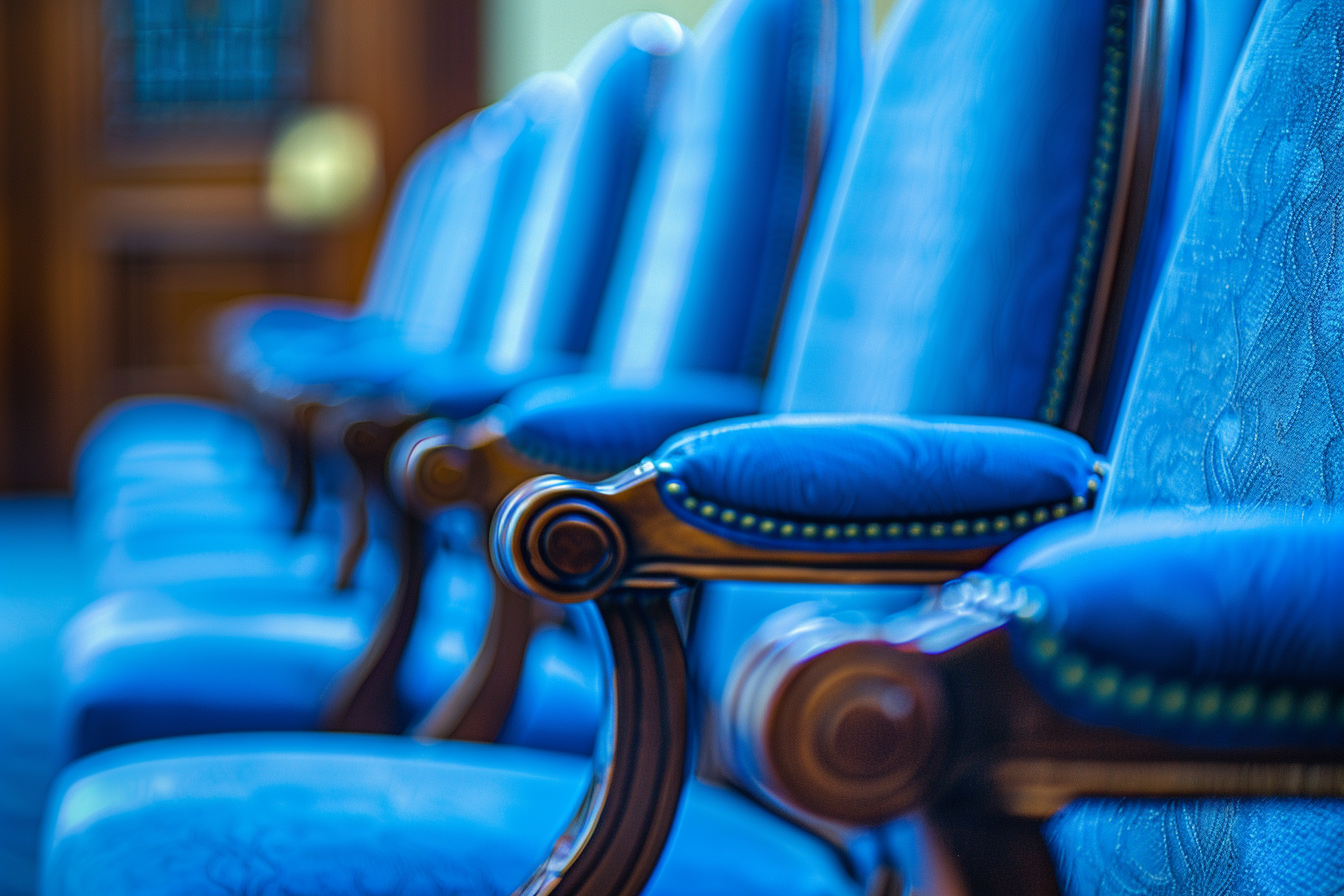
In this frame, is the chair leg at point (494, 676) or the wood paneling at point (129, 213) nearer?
the chair leg at point (494, 676)

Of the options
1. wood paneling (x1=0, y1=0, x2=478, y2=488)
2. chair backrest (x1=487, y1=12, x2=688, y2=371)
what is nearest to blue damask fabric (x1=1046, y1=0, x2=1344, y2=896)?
chair backrest (x1=487, y1=12, x2=688, y2=371)

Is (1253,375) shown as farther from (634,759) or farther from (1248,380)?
(634,759)

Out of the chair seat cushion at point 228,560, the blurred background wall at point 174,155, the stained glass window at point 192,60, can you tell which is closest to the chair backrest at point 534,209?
the chair seat cushion at point 228,560

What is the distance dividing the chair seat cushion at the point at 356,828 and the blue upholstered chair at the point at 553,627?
0.19m

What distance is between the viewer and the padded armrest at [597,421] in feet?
2.88

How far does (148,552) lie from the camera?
1632mm

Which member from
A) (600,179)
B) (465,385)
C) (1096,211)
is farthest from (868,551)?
(600,179)

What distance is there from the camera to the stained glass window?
484cm

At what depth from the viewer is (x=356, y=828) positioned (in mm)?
638

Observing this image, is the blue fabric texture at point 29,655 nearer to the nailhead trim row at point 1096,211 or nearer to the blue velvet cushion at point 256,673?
the blue velvet cushion at point 256,673

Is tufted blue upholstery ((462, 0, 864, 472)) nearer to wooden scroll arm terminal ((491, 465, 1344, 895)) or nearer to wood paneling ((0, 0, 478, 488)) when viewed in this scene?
wooden scroll arm terminal ((491, 465, 1344, 895))

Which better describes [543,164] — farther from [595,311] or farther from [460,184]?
[460,184]

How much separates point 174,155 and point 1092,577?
16.3ft

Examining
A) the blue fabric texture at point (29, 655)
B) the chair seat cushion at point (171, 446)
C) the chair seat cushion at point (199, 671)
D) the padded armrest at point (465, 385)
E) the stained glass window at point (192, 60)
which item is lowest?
the blue fabric texture at point (29, 655)
